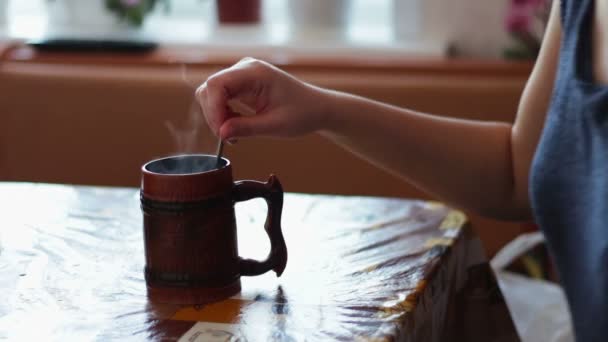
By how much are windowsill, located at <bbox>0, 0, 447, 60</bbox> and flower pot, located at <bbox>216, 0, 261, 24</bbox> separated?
0.8 inches

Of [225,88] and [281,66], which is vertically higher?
[225,88]

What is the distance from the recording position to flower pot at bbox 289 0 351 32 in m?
2.24

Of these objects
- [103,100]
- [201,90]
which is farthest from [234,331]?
[103,100]

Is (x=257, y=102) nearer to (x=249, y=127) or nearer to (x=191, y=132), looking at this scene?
(x=249, y=127)

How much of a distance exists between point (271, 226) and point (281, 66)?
43.2 inches

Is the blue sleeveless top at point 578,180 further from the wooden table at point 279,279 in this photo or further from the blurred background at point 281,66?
the blurred background at point 281,66

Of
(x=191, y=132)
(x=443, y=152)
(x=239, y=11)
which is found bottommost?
(x=191, y=132)

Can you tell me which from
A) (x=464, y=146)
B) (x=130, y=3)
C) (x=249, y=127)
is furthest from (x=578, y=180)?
(x=130, y=3)

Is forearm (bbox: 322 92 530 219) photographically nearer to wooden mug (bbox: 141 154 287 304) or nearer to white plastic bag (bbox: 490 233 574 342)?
wooden mug (bbox: 141 154 287 304)

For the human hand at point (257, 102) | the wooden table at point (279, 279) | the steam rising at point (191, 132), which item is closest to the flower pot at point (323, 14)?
the steam rising at point (191, 132)

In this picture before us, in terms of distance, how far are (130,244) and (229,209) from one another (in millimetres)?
217

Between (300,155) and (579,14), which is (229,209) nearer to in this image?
(579,14)

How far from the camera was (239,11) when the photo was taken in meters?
2.28

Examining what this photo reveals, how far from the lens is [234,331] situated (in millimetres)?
803
